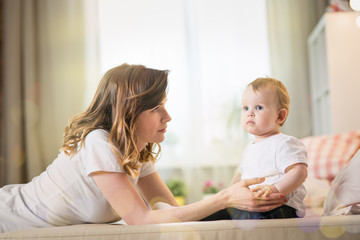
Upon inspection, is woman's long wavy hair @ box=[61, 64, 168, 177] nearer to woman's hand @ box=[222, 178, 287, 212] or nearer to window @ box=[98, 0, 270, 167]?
woman's hand @ box=[222, 178, 287, 212]

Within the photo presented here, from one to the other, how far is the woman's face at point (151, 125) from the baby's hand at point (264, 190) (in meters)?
0.39

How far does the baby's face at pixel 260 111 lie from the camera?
3.84ft

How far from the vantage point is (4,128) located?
3.53m

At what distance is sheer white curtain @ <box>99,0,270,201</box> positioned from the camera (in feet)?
11.6

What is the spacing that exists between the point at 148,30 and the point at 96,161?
109 inches

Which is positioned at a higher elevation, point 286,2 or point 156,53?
point 286,2

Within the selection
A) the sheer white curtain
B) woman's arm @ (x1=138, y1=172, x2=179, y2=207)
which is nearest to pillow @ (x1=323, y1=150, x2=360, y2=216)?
woman's arm @ (x1=138, y1=172, x2=179, y2=207)

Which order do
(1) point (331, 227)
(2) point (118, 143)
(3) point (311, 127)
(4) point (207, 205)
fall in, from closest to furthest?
(1) point (331, 227), (4) point (207, 205), (2) point (118, 143), (3) point (311, 127)

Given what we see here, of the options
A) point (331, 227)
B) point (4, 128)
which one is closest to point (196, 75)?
point (4, 128)

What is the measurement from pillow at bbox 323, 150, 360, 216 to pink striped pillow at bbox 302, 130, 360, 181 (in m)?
1.05

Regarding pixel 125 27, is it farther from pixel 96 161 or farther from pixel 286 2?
pixel 96 161

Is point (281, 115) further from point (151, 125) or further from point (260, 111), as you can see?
point (151, 125)

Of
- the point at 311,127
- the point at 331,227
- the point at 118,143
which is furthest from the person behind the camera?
the point at 311,127

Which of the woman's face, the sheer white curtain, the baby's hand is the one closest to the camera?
the baby's hand
